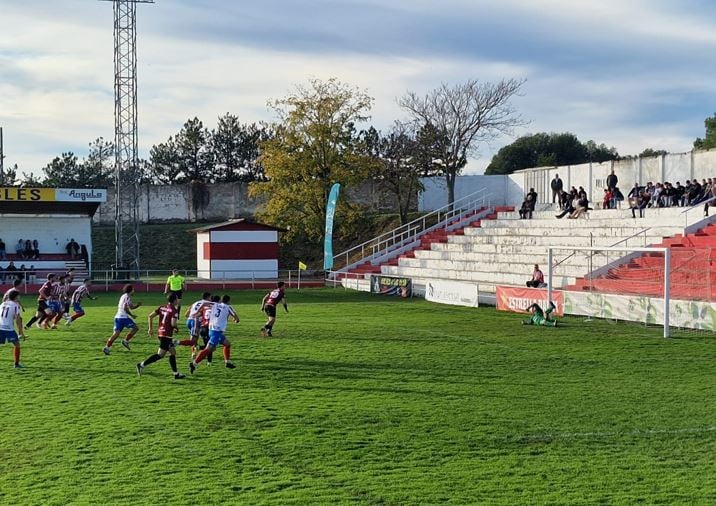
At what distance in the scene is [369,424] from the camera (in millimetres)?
12117

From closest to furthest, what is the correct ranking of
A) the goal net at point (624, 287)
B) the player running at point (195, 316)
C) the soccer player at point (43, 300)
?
1. the player running at point (195, 316)
2. the soccer player at point (43, 300)
3. the goal net at point (624, 287)

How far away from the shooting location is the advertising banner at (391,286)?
1500 inches

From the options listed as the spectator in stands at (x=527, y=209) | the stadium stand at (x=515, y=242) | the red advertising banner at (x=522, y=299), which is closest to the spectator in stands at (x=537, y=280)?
the red advertising banner at (x=522, y=299)

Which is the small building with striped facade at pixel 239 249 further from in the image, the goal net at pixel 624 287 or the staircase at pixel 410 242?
the goal net at pixel 624 287

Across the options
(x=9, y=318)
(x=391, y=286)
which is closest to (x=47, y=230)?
(x=391, y=286)

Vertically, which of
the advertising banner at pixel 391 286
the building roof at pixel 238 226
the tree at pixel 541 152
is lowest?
the advertising banner at pixel 391 286

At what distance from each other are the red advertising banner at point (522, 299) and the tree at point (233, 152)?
53.4 metres

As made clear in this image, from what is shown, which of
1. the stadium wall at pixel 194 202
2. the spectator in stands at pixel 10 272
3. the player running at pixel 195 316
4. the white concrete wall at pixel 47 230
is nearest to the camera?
the player running at pixel 195 316

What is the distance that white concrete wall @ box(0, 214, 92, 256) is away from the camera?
52.5 metres

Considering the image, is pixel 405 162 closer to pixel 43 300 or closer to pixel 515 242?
pixel 515 242

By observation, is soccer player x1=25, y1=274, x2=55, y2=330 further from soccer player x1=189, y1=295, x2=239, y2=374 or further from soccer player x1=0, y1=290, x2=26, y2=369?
soccer player x1=189, y1=295, x2=239, y2=374

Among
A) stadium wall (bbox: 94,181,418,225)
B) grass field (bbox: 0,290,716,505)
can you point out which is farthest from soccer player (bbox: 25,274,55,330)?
stadium wall (bbox: 94,181,418,225)

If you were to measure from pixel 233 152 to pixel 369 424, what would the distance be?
72637 millimetres

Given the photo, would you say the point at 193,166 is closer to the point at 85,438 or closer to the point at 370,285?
the point at 370,285
